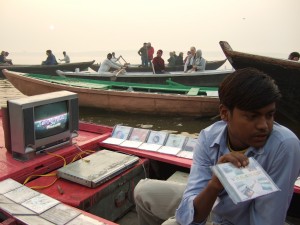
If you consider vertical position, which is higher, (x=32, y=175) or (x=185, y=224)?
(x=185, y=224)

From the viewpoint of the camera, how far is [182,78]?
10445 millimetres

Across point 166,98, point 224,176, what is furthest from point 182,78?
point 224,176

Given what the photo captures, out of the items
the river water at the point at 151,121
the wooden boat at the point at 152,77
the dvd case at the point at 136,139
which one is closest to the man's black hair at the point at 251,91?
the dvd case at the point at 136,139

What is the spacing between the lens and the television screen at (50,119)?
2.64 m

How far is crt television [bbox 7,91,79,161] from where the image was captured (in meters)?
2.49

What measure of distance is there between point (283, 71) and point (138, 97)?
11.7 feet

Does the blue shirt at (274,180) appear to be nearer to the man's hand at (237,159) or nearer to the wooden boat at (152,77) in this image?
the man's hand at (237,159)

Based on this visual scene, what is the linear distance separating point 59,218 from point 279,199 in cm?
124

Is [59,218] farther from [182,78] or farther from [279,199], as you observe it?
[182,78]

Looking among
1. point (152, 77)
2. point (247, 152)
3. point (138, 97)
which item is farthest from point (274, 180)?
point (152, 77)

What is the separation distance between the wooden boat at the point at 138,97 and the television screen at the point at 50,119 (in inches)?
193

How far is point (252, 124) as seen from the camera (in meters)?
1.28

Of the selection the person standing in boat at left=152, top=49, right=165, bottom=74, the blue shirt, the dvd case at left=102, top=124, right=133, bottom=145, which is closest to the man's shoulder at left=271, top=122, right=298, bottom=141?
the blue shirt

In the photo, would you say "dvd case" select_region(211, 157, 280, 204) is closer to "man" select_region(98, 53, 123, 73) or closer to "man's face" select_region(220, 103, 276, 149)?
"man's face" select_region(220, 103, 276, 149)
